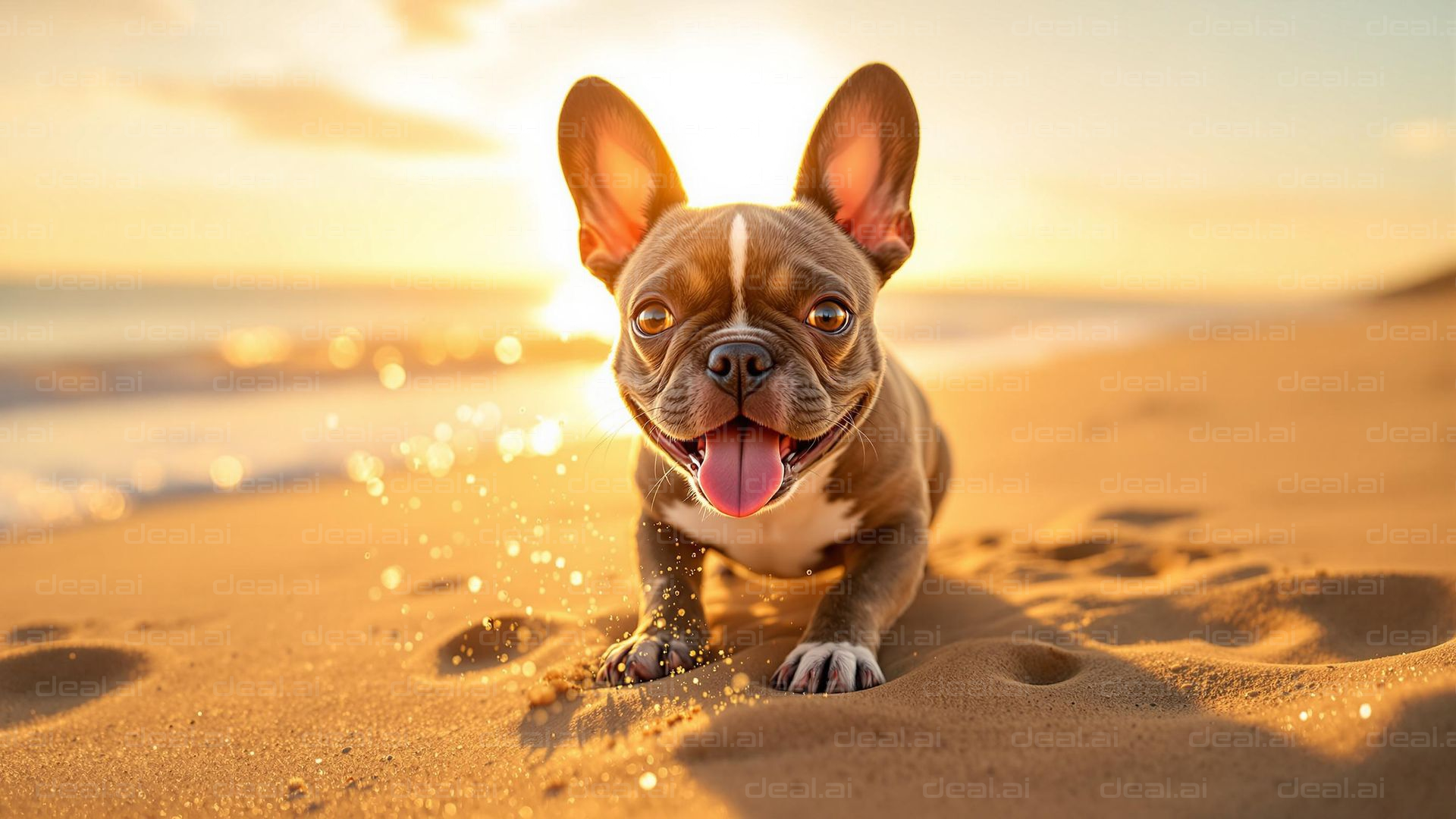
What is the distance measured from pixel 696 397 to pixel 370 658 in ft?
6.38

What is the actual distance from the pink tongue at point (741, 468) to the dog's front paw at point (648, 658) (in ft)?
1.85

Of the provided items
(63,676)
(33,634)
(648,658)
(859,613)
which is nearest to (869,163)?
(859,613)

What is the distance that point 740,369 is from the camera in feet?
10.4

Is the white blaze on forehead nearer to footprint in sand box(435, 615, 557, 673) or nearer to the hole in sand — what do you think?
the hole in sand

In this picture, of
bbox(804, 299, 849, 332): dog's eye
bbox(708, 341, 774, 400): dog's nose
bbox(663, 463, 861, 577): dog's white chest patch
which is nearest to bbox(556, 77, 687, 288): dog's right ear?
bbox(804, 299, 849, 332): dog's eye

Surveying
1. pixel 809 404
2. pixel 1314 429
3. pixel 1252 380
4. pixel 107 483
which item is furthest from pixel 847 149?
pixel 1252 380

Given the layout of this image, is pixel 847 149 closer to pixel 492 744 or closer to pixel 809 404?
pixel 809 404

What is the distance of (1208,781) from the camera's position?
222 centimetres

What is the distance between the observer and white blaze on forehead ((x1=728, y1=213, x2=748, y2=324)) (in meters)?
3.53

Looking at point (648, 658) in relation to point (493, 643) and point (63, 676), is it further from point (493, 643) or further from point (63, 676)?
point (63, 676)

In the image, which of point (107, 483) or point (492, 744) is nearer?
point (492, 744)

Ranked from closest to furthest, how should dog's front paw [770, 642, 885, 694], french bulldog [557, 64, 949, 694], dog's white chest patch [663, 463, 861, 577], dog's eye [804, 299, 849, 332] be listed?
dog's front paw [770, 642, 885, 694]
french bulldog [557, 64, 949, 694]
dog's eye [804, 299, 849, 332]
dog's white chest patch [663, 463, 861, 577]

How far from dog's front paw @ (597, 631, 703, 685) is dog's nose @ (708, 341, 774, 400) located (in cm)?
95

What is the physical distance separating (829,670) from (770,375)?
989 mm
